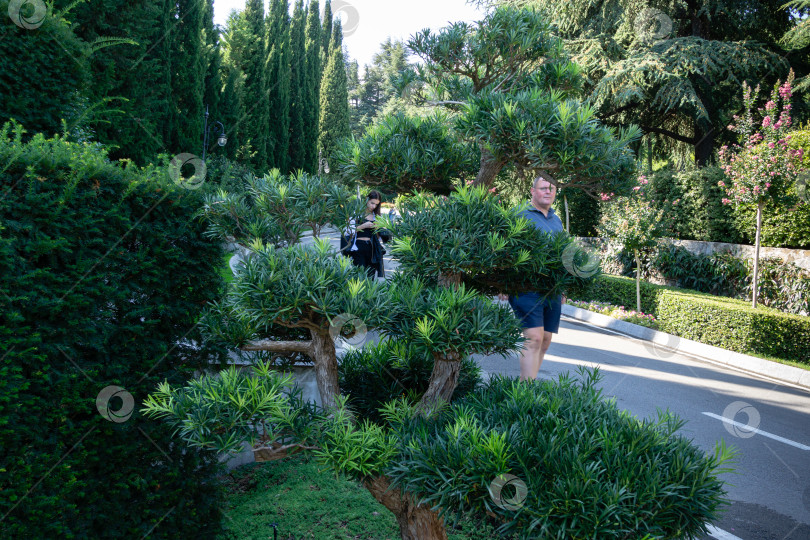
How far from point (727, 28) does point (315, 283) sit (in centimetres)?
1833

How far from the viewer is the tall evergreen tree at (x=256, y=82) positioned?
19.6 metres

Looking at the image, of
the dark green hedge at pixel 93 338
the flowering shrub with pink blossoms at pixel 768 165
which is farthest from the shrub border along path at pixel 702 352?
the dark green hedge at pixel 93 338

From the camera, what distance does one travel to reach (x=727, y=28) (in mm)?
15398

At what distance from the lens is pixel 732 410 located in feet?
19.9

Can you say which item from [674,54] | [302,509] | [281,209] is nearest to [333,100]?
[674,54]

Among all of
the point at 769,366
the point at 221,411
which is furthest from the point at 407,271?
the point at 769,366

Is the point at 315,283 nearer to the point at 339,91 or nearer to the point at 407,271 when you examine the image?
the point at 407,271

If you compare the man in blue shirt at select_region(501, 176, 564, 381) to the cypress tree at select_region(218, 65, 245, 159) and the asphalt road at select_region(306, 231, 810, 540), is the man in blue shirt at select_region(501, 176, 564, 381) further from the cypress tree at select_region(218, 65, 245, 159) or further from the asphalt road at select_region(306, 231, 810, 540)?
the cypress tree at select_region(218, 65, 245, 159)

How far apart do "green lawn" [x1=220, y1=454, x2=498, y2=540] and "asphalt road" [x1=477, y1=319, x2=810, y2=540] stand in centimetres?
189

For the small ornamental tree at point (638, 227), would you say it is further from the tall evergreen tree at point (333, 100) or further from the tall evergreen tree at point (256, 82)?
the tall evergreen tree at point (333, 100)

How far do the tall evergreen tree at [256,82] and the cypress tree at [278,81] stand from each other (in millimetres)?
706

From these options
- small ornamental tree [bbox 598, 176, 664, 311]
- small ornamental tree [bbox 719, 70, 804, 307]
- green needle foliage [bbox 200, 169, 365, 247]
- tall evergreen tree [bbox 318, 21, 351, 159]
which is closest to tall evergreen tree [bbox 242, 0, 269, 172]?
tall evergreen tree [bbox 318, 21, 351, 159]

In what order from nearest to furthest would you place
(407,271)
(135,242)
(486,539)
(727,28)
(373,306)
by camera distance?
(373,306), (407,271), (135,242), (486,539), (727,28)

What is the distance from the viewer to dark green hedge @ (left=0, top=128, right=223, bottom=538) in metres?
2.12
